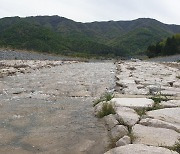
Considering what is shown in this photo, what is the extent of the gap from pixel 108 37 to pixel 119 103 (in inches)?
6496

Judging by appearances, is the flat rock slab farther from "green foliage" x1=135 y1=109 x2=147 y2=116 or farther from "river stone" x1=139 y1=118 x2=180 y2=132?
"river stone" x1=139 y1=118 x2=180 y2=132

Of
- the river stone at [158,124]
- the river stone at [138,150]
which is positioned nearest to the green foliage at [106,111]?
the river stone at [158,124]

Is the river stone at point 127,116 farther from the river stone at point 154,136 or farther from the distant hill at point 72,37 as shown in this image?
the distant hill at point 72,37

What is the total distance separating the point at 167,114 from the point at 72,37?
125m

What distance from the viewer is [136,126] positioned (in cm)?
359

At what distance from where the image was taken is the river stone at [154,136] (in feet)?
10.0

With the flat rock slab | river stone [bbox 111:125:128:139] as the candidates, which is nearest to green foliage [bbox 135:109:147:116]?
the flat rock slab

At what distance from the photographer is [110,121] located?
3.92m

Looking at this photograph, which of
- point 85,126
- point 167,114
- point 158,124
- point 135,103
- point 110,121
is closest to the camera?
point 158,124

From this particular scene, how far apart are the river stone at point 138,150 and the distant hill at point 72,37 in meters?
32.7

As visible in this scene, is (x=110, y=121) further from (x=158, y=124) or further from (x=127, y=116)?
(x=158, y=124)

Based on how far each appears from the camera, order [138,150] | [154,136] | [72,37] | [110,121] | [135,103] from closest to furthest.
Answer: [138,150] → [154,136] → [110,121] → [135,103] → [72,37]

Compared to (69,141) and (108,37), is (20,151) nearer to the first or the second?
(69,141)

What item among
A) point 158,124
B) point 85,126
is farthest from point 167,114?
point 85,126
